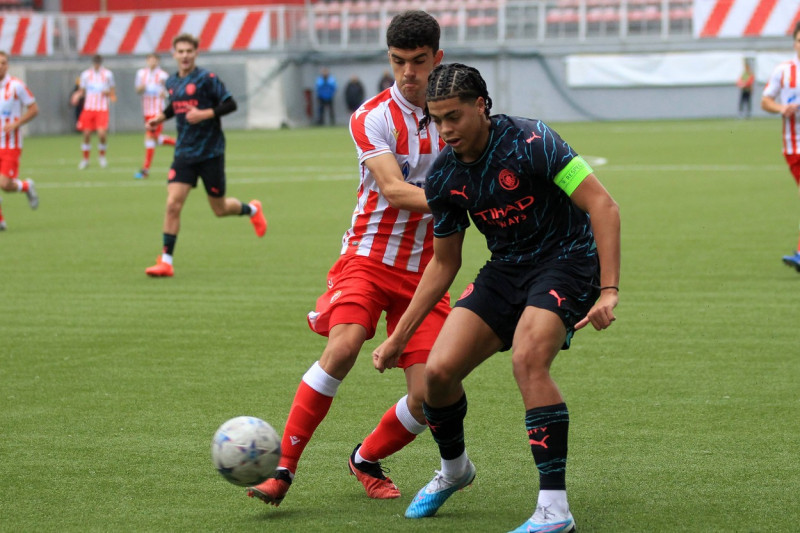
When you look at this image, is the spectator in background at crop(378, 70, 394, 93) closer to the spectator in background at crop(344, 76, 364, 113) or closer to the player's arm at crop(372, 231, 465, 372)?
the spectator in background at crop(344, 76, 364, 113)

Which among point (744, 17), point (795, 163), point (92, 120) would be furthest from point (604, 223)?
point (744, 17)

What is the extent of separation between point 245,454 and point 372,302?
0.91 meters

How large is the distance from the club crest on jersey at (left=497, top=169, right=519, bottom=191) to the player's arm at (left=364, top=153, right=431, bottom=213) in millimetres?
480

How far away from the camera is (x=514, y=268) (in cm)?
450

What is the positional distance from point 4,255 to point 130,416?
24.1 feet

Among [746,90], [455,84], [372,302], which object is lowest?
[746,90]

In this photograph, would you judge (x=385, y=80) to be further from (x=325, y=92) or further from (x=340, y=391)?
(x=340, y=391)

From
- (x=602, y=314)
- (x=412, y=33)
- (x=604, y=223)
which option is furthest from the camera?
(x=412, y=33)

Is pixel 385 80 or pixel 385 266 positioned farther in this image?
pixel 385 80

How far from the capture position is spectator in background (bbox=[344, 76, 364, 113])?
4272 centimetres

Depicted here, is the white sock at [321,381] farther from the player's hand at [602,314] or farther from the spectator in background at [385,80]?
the spectator in background at [385,80]

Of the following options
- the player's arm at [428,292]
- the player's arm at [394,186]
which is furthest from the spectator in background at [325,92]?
the player's arm at [428,292]

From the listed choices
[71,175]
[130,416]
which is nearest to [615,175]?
[71,175]

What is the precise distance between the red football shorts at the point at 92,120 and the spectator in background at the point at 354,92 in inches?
673
